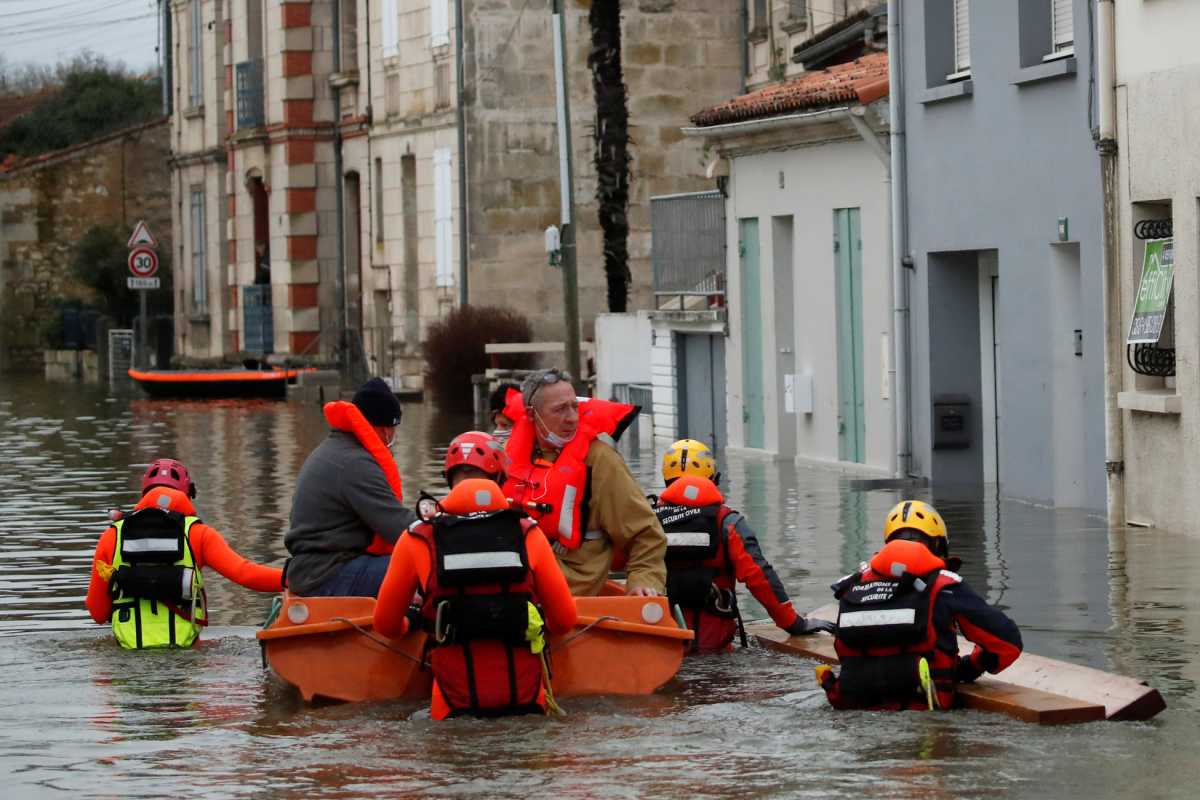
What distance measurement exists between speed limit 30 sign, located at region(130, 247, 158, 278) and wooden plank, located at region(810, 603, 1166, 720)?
4672 centimetres

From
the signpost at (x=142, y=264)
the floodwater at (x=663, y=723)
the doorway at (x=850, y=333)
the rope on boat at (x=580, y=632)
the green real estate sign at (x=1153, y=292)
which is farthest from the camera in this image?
the signpost at (x=142, y=264)

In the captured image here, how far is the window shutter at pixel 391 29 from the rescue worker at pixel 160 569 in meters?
36.9

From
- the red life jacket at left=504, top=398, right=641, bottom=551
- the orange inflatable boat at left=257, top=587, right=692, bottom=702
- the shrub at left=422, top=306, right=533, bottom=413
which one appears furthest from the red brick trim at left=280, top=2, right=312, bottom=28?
the orange inflatable boat at left=257, top=587, right=692, bottom=702

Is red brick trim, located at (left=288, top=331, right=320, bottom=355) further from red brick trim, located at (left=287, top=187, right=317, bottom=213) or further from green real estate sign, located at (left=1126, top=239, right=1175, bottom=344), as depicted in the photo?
green real estate sign, located at (left=1126, top=239, right=1175, bottom=344)

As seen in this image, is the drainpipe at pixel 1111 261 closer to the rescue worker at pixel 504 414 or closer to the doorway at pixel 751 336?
the rescue worker at pixel 504 414

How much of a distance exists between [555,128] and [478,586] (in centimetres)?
3614

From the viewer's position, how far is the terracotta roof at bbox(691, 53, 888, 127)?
24656mm

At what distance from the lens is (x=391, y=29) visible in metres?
50.1

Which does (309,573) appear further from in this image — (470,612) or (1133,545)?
(1133,545)

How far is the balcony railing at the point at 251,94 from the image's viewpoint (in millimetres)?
57750

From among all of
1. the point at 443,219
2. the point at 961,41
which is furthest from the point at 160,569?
the point at 443,219

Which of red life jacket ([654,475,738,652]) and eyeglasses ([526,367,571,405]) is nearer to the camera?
eyeglasses ([526,367,571,405])

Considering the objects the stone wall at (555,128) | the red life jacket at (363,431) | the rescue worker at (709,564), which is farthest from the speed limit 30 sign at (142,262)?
the red life jacket at (363,431)

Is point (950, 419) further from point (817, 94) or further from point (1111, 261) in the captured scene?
point (1111, 261)
